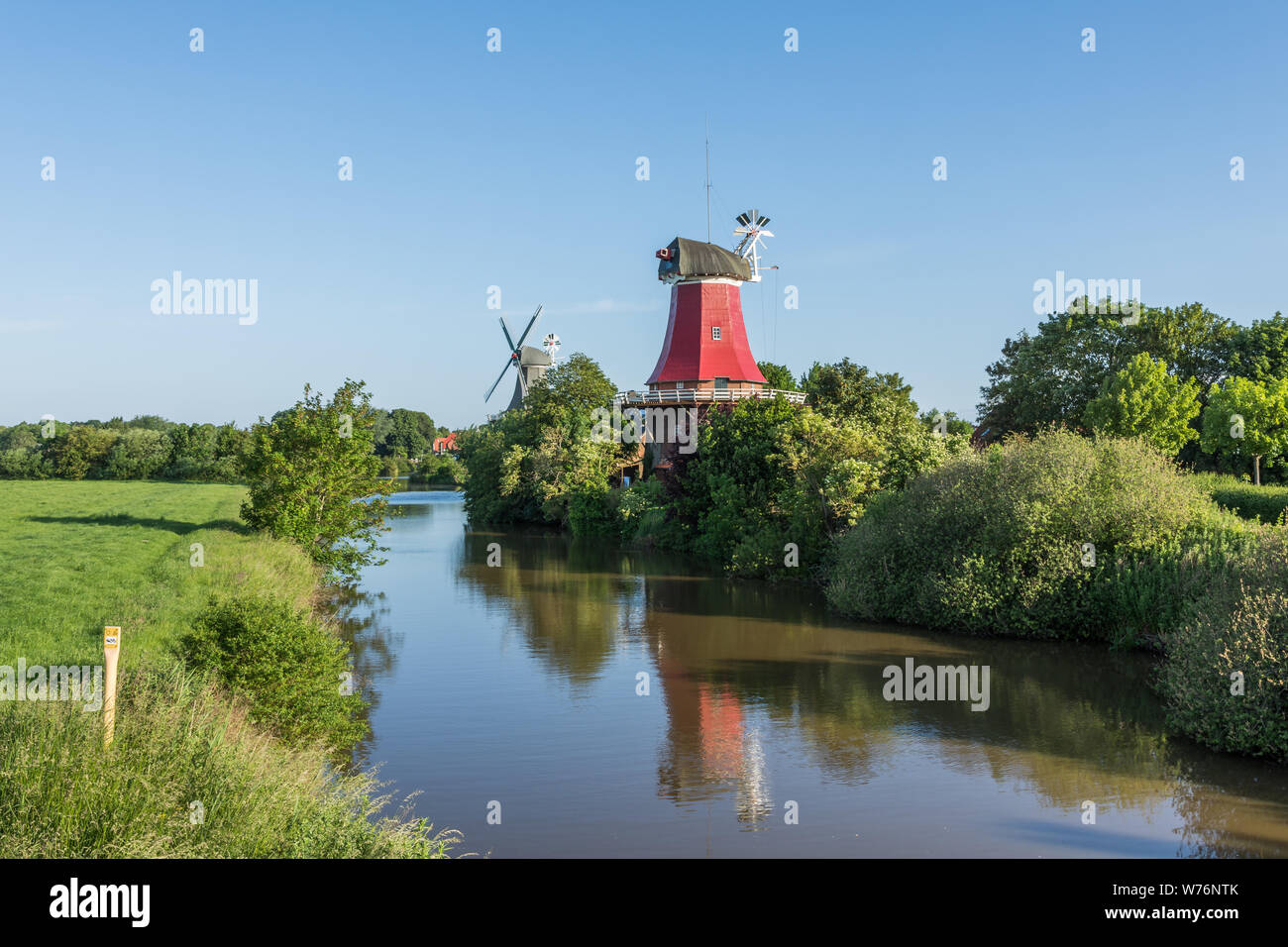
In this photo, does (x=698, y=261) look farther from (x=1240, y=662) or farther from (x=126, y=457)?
(x=126, y=457)

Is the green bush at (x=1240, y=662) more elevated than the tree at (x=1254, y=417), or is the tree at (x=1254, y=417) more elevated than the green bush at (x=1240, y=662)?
the tree at (x=1254, y=417)

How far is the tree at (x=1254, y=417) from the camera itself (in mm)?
43094

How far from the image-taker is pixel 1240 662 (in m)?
16.8

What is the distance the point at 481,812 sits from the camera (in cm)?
1482

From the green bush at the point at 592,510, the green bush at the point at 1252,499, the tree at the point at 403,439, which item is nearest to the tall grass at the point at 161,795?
the green bush at the point at 1252,499

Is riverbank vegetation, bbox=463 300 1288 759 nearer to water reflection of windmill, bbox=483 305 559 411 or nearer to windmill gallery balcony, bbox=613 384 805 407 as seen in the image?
windmill gallery balcony, bbox=613 384 805 407

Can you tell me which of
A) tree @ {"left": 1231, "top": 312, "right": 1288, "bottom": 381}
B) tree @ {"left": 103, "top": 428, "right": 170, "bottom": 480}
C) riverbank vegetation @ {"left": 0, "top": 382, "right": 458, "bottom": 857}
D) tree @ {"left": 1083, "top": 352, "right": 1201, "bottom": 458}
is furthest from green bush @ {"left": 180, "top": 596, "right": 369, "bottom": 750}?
tree @ {"left": 103, "top": 428, "right": 170, "bottom": 480}

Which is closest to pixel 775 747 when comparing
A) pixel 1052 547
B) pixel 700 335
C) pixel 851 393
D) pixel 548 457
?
pixel 1052 547

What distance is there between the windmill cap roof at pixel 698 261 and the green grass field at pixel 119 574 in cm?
2775

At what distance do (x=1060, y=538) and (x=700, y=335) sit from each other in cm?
3208

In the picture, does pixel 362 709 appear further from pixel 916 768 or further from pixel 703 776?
pixel 916 768

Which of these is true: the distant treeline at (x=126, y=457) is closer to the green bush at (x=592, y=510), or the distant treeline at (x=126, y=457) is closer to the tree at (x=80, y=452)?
the tree at (x=80, y=452)

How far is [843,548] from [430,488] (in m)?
101

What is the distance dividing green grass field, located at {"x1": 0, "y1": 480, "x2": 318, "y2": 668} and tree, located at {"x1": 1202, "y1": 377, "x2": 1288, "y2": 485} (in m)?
39.8
